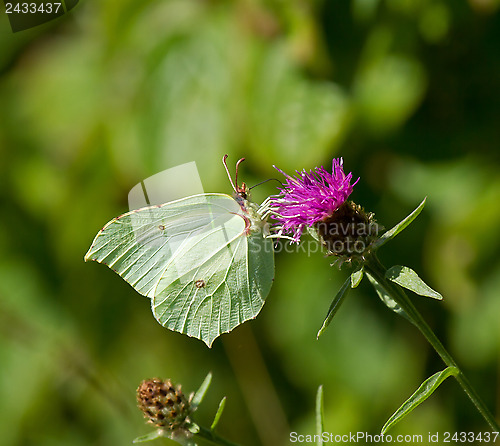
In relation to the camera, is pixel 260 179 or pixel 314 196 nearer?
pixel 314 196

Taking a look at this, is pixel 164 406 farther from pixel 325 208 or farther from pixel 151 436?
pixel 325 208

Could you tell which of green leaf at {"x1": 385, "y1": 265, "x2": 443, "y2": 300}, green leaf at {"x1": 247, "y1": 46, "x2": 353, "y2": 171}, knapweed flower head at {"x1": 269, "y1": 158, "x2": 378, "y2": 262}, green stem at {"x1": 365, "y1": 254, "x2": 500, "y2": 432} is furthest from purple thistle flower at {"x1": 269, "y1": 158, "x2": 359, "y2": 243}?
green leaf at {"x1": 247, "y1": 46, "x2": 353, "y2": 171}

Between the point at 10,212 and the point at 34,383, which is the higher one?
the point at 10,212

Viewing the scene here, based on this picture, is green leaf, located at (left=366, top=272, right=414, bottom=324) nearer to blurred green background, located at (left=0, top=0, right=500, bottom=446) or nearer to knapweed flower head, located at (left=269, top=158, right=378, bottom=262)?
knapweed flower head, located at (left=269, top=158, right=378, bottom=262)

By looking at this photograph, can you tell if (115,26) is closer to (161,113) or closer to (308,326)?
(161,113)

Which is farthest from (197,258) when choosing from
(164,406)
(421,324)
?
(421,324)

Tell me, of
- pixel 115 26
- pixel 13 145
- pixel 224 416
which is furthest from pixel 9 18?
pixel 224 416
